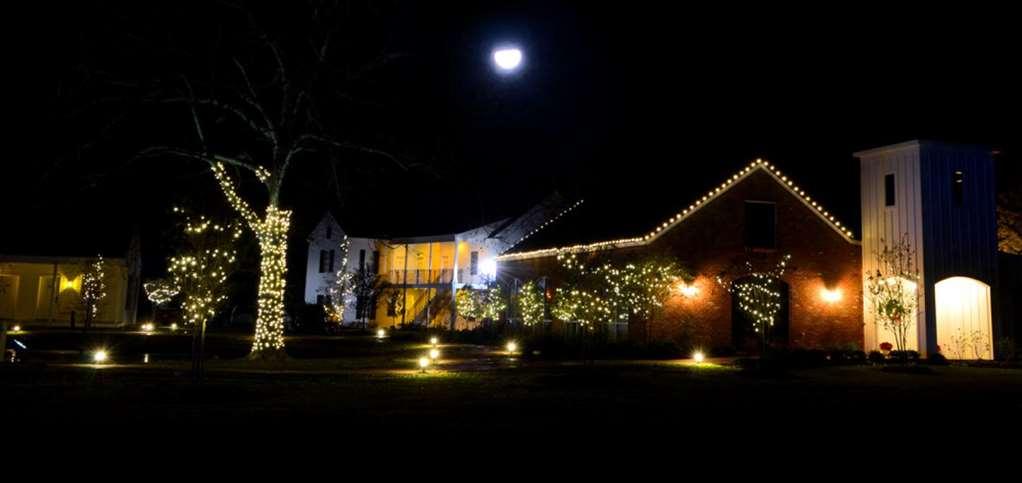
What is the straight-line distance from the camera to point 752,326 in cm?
2758

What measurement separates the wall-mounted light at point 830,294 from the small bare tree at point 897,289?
1.76 metres

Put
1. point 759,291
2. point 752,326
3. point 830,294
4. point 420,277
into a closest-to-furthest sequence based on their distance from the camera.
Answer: point 759,291 → point 752,326 → point 830,294 → point 420,277

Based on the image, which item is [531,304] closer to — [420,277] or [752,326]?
[752,326]

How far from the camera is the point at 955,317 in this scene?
2570cm

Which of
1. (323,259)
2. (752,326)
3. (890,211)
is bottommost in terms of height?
(752,326)

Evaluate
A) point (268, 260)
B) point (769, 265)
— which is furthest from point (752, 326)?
point (268, 260)

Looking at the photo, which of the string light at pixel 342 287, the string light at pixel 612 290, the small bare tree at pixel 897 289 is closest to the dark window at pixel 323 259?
the string light at pixel 342 287

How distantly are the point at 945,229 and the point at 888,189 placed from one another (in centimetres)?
206

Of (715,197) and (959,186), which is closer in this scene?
(959,186)

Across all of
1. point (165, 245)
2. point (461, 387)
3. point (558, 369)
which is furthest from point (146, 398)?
point (165, 245)

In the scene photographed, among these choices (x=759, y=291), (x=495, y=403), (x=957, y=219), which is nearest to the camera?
(x=495, y=403)

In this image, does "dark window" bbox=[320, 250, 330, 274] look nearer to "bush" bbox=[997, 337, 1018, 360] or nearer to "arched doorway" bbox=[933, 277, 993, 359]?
"arched doorway" bbox=[933, 277, 993, 359]

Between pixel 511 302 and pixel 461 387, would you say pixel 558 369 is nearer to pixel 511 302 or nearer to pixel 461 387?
pixel 461 387

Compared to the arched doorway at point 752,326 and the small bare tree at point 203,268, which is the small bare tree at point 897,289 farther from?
the small bare tree at point 203,268
